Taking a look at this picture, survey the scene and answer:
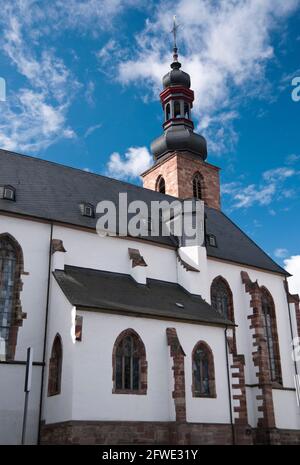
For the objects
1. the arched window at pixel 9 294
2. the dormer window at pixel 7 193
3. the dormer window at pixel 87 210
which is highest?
the dormer window at pixel 87 210

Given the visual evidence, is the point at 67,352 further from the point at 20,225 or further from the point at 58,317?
the point at 20,225

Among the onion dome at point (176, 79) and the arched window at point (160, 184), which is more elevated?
the onion dome at point (176, 79)

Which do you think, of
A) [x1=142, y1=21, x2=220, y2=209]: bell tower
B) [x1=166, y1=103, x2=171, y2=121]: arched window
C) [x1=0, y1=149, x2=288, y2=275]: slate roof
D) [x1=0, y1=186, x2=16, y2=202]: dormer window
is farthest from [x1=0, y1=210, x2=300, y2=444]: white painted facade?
[x1=166, y1=103, x2=171, y2=121]: arched window

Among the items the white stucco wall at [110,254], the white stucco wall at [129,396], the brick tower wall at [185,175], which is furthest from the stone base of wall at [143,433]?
the brick tower wall at [185,175]

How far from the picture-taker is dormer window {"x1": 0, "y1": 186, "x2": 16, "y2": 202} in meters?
20.8

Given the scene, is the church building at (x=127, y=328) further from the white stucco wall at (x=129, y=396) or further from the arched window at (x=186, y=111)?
the arched window at (x=186, y=111)

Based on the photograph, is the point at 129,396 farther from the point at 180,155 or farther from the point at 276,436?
the point at 180,155

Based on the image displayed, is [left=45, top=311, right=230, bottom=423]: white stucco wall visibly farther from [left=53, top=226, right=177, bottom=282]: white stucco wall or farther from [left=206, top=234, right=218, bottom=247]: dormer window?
[left=206, top=234, right=218, bottom=247]: dormer window

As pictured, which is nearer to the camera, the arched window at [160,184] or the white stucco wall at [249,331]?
the white stucco wall at [249,331]

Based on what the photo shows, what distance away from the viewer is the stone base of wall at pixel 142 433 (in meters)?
15.9

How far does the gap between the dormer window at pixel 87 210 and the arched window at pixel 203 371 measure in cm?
755

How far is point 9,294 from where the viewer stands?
19203 millimetres

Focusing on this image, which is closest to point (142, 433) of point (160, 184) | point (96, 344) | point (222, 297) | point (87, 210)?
point (96, 344)

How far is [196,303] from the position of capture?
22641mm
